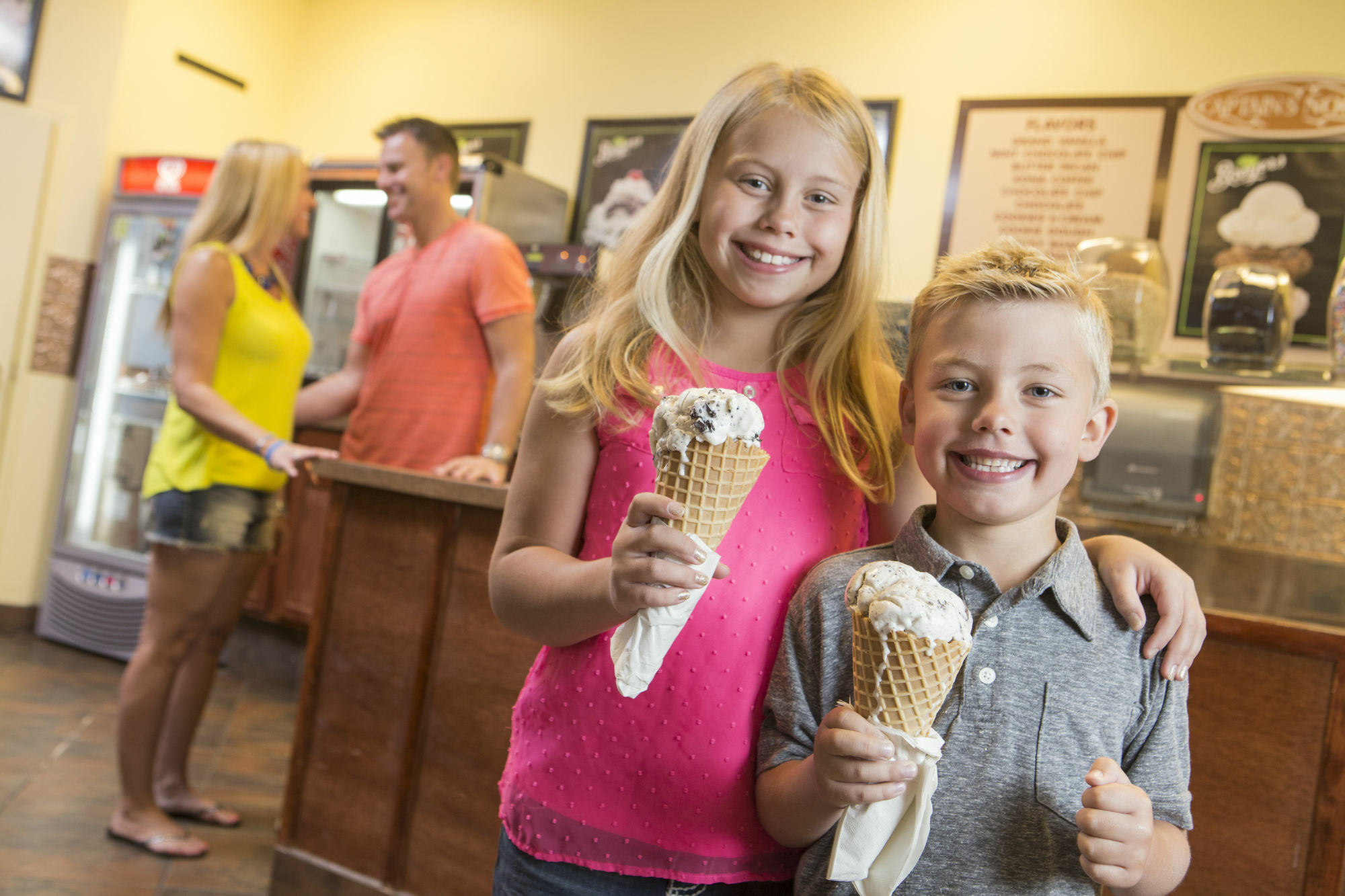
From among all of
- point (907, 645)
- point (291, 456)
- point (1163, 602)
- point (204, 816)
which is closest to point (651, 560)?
point (907, 645)

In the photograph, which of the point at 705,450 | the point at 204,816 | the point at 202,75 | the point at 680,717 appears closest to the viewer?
the point at 705,450

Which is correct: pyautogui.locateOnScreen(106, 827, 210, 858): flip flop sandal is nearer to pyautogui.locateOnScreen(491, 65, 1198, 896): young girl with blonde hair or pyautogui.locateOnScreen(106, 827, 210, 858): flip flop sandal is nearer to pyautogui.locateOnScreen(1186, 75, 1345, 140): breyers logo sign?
pyautogui.locateOnScreen(491, 65, 1198, 896): young girl with blonde hair

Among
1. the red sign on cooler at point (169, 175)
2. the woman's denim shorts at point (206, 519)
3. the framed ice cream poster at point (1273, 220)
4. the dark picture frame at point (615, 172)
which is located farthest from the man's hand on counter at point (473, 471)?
the red sign on cooler at point (169, 175)

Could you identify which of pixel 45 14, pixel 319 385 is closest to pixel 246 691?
pixel 319 385

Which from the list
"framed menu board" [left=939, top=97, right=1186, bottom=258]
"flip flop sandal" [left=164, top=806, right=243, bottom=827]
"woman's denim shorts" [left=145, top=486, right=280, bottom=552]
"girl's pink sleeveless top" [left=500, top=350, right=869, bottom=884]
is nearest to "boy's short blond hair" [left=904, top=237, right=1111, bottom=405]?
"girl's pink sleeveless top" [left=500, top=350, right=869, bottom=884]

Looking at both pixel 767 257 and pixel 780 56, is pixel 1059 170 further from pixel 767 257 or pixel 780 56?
pixel 767 257

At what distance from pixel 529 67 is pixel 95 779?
4048mm

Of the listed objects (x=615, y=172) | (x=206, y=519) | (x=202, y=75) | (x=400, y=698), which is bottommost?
(x=400, y=698)

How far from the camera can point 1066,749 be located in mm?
1072

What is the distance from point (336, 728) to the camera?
8.00 feet

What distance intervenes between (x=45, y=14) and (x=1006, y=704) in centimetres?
613

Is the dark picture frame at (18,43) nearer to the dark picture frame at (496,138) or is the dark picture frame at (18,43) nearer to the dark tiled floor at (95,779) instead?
the dark picture frame at (496,138)

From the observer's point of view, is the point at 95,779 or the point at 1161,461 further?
the point at 95,779

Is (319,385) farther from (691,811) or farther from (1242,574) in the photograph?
(1242,574)
